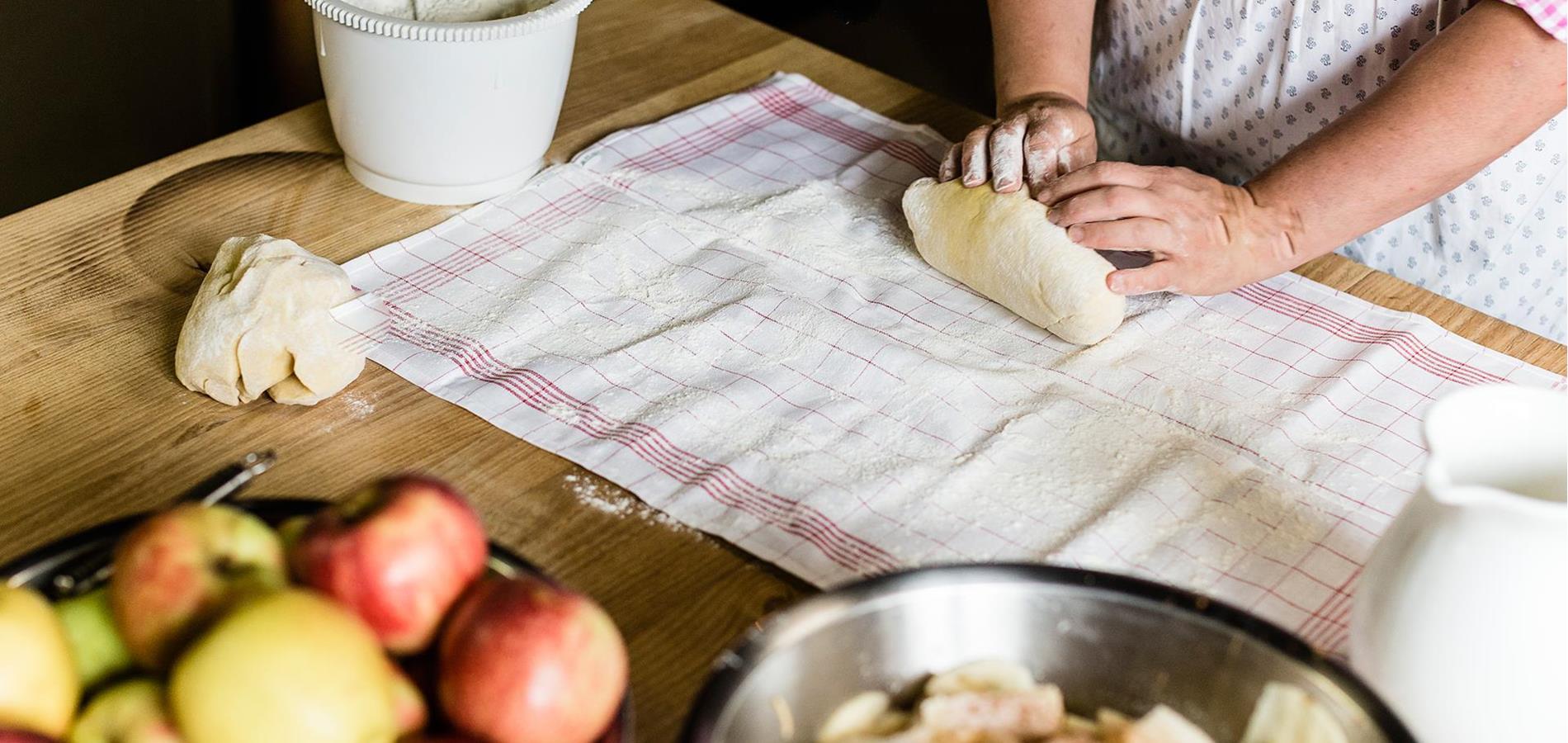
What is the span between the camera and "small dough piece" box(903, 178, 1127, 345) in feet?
3.56

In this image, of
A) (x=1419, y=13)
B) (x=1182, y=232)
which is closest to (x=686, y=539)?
(x=1182, y=232)

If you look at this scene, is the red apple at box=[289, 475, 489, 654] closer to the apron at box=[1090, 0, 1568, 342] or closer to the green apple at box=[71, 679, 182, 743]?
the green apple at box=[71, 679, 182, 743]

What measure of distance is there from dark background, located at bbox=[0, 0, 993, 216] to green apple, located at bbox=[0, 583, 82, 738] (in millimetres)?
1672

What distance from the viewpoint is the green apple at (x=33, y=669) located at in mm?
534

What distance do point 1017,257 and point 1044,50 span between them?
374 millimetres

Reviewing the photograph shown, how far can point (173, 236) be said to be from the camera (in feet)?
3.83

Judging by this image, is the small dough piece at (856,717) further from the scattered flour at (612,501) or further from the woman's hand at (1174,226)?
the woman's hand at (1174,226)

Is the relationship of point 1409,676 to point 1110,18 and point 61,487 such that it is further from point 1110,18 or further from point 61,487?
point 1110,18

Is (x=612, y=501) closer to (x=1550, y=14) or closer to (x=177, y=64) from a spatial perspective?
(x=1550, y=14)

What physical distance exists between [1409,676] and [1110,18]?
104 cm

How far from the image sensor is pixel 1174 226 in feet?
3.68

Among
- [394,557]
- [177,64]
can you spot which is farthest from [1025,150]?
[177,64]

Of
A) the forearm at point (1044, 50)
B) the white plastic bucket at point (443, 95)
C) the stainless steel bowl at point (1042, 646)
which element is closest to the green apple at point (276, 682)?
the stainless steel bowl at point (1042, 646)

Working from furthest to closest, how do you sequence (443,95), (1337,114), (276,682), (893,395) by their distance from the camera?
(1337,114), (443,95), (893,395), (276,682)
